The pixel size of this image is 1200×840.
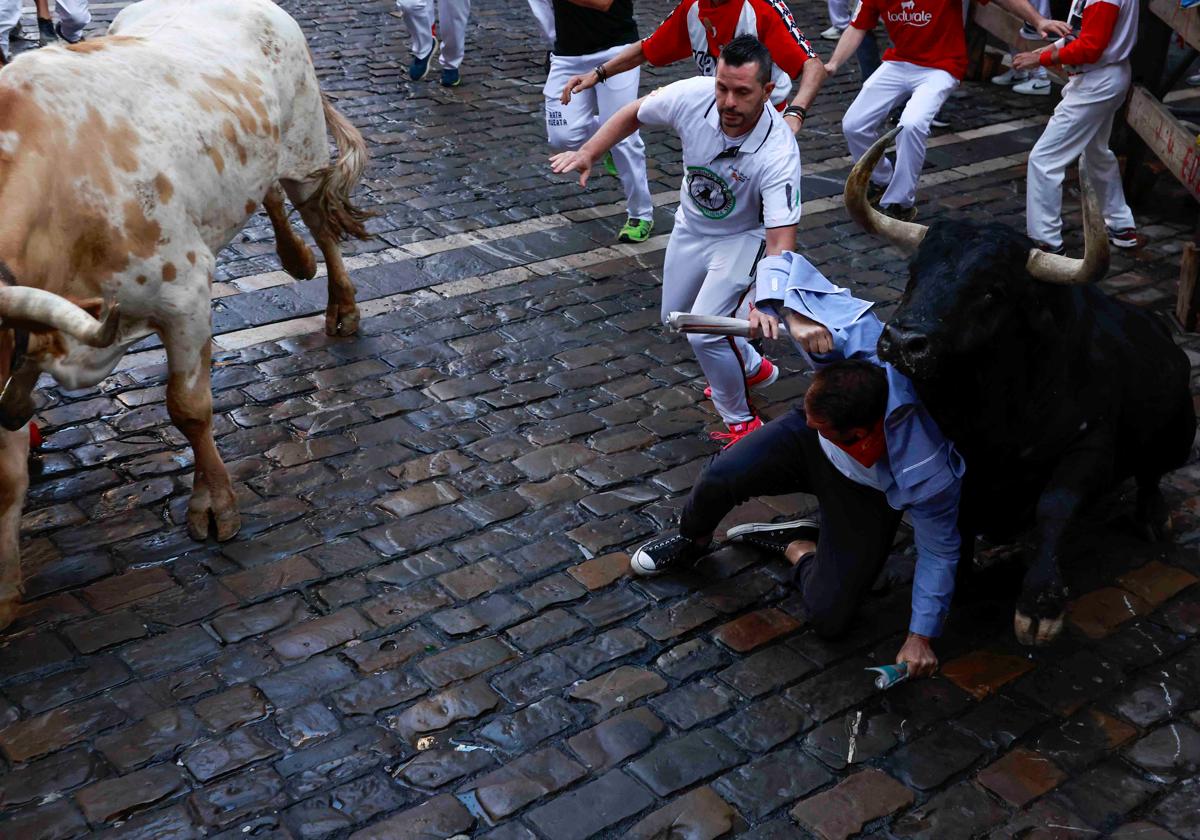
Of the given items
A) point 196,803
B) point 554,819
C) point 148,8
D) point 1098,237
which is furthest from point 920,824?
point 148,8

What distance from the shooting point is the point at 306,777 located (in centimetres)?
414

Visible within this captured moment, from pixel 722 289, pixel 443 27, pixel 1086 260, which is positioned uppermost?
pixel 1086 260

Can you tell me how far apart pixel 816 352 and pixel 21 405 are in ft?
9.74

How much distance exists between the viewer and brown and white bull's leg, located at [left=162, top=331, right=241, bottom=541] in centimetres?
532

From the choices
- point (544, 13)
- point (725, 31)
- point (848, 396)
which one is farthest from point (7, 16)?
point (848, 396)

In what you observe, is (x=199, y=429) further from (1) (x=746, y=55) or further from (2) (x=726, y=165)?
(1) (x=746, y=55)

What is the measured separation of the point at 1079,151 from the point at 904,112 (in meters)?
1.24

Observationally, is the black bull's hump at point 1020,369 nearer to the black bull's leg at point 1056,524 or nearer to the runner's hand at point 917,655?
the black bull's leg at point 1056,524

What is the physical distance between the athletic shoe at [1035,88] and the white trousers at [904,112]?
3283 millimetres

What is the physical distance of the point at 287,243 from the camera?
7.18 m

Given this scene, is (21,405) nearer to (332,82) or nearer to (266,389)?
(266,389)

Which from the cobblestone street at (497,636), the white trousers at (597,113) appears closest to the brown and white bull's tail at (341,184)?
the cobblestone street at (497,636)

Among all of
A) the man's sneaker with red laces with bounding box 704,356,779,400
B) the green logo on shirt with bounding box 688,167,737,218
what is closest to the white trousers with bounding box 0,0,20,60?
the green logo on shirt with bounding box 688,167,737,218

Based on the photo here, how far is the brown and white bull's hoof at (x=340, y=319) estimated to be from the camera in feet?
23.3
